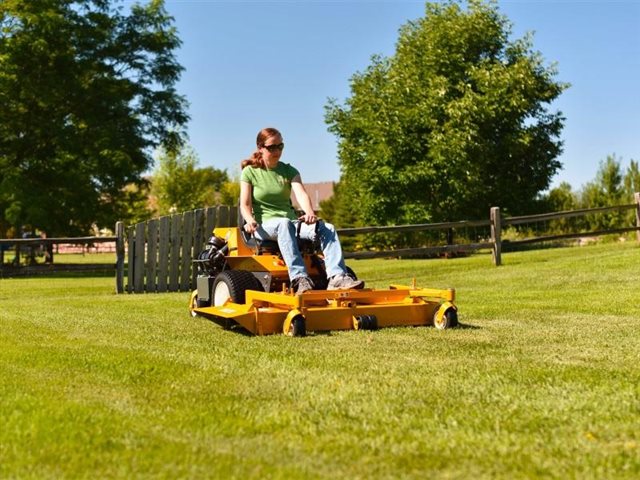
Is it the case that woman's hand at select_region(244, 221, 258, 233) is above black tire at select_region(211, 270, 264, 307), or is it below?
above

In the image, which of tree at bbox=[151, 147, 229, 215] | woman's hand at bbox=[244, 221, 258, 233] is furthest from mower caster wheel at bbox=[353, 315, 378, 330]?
tree at bbox=[151, 147, 229, 215]

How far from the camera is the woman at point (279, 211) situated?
6387 millimetres

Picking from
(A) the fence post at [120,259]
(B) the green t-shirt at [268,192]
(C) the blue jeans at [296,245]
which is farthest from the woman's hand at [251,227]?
(A) the fence post at [120,259]

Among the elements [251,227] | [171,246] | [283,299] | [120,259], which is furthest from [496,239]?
[283,299]

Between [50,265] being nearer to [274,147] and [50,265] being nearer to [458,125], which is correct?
[274,147]

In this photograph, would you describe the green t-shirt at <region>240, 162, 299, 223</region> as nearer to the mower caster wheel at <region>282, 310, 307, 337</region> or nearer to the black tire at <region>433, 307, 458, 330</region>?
the mower caster wheel at <region>282, 310, 307, 337</region>

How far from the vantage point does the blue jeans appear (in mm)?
6352

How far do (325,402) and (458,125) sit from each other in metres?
27.2

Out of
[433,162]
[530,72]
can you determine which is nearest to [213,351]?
[433,162]

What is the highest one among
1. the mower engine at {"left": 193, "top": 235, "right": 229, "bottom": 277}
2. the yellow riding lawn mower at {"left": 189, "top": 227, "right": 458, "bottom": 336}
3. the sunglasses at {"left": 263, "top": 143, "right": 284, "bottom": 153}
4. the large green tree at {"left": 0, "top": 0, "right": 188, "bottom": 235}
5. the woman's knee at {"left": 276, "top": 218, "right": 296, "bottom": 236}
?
the large green tree at {"left": 0, "top": 0, "right": 188, "bottom": 235}

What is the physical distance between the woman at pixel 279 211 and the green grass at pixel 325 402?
781 millimetres

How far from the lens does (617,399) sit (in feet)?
11.5

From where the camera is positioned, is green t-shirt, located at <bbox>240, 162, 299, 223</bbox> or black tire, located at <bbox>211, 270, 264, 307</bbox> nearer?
black tire, located at <bbox>211, 270, 264, 307</bbox>

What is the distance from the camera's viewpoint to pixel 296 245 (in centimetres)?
645
